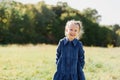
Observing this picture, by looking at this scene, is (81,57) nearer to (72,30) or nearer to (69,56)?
(69,56)

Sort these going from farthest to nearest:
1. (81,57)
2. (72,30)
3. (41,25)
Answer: (41,25)
(81,57)
(72,30)

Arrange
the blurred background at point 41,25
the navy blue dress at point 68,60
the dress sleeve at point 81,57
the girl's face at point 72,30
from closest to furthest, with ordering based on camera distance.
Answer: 1. the girl's face at point 72,30
2. the navy blue dress at point 68,60
3. the dress sleeve at point 81,57
4. the blurred background at point 41,25

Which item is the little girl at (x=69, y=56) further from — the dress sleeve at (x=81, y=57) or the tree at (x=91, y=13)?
the tree at (x=91, y=13)

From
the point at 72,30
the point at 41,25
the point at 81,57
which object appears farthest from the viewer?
the point at 41,25

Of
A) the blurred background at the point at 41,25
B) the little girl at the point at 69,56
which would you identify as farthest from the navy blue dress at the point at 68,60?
the blurred background at the point at 41,25

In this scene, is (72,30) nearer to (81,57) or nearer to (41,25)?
(81,57)

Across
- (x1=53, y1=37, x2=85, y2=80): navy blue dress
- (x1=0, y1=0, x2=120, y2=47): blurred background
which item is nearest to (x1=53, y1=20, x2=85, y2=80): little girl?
(x1=53, y1=37, x2=85, y2=80): navy blue dress

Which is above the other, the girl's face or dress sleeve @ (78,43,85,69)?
the girl's face

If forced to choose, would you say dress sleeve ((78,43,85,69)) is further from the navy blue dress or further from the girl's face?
the girl's face

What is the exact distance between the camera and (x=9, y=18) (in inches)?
2131

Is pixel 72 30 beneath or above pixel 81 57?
above

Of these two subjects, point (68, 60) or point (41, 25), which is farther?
point (41, 25)

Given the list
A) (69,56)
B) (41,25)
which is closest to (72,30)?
(69,56)

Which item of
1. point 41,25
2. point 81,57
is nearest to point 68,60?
point 81,57
